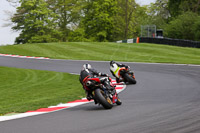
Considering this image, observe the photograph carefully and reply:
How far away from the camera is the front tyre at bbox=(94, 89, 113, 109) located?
8.78 m

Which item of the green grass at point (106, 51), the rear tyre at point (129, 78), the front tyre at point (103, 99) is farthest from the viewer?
the green grass at point (106, 51)

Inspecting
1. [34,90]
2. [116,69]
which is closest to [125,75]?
[116,69]

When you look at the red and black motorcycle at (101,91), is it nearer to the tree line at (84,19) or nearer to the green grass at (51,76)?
the green grass at (51,76)

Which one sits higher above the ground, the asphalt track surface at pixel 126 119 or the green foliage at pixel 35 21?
the green foliage at pixel 35 21

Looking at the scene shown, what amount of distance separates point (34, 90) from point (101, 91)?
19.1 feet

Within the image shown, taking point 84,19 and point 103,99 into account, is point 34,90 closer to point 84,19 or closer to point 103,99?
point 103,99

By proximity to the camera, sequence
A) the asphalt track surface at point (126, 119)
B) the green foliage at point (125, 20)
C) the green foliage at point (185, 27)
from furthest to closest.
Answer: the green foliage at point (125, 20)
the green foliage at point (185, 27)
the asphalt track surface at point (126, 119)

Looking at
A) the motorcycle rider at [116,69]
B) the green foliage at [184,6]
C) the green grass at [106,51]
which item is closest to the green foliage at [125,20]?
the green foliage at [184,6]

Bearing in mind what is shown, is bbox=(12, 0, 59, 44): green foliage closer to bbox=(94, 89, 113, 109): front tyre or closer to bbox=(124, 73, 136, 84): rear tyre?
bbox=(124, 73, 136, 84): rear tyre

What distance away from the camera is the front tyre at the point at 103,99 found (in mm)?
8781

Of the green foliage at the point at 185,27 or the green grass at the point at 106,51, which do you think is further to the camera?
the green foliage at the point at 185,27

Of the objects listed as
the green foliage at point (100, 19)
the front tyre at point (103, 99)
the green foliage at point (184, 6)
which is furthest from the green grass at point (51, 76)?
the green foliage at point (100, 19)

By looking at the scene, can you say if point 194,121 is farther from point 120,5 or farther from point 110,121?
point 120,5

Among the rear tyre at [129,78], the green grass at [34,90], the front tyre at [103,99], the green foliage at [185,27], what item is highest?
the green foliage at [185,27]
